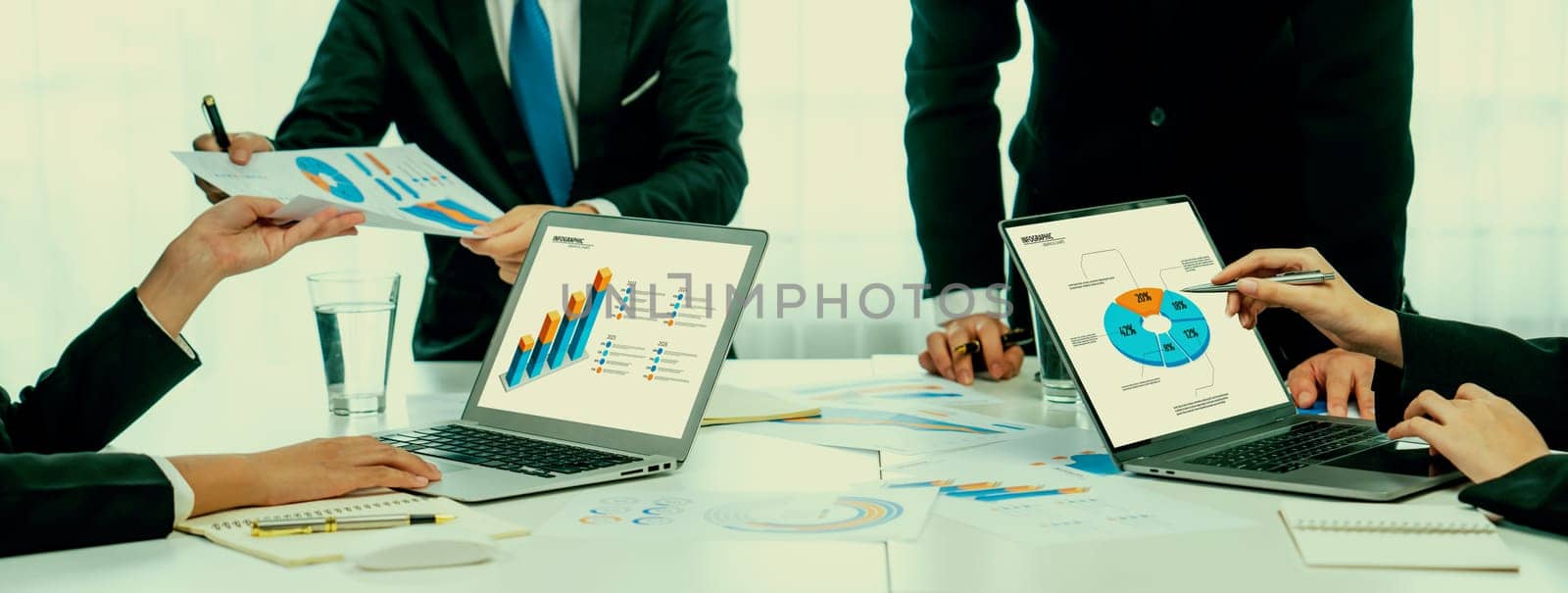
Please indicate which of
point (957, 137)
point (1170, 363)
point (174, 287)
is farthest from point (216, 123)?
point (1170, 363)

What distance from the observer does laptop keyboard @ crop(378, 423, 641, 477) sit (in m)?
1.05

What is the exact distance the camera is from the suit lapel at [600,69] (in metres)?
1.86

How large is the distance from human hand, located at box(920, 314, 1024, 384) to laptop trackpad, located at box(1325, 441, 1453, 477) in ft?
1.80

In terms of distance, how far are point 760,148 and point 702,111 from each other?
→ 1.72m

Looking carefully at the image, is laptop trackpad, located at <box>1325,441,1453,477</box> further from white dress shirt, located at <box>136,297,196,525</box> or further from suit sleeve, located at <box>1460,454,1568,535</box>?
white dress shirt, located at <box>136,297,196,525</box>

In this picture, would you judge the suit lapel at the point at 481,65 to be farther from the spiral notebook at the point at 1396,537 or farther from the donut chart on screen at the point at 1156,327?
the spiral notebook at the point at 1396,537

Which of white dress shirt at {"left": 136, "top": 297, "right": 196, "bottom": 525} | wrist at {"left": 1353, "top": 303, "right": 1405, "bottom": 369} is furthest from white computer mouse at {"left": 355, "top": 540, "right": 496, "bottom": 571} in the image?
wrist at {"left": 1353, "top": 303, "right": 1405, "bottom": 369}

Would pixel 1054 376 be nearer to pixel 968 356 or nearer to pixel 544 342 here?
pixel 968 356

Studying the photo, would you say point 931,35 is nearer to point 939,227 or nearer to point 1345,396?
point 939,227

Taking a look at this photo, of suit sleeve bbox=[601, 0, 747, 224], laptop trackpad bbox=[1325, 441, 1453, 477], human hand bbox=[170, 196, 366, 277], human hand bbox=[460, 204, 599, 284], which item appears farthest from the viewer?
suit sleeve bbox=[601, 0, 747, 224]

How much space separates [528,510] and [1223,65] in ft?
3.66

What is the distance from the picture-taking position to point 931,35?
1799 mm

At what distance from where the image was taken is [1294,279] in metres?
1.12

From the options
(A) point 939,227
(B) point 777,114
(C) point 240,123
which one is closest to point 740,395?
(A) point 939,227
